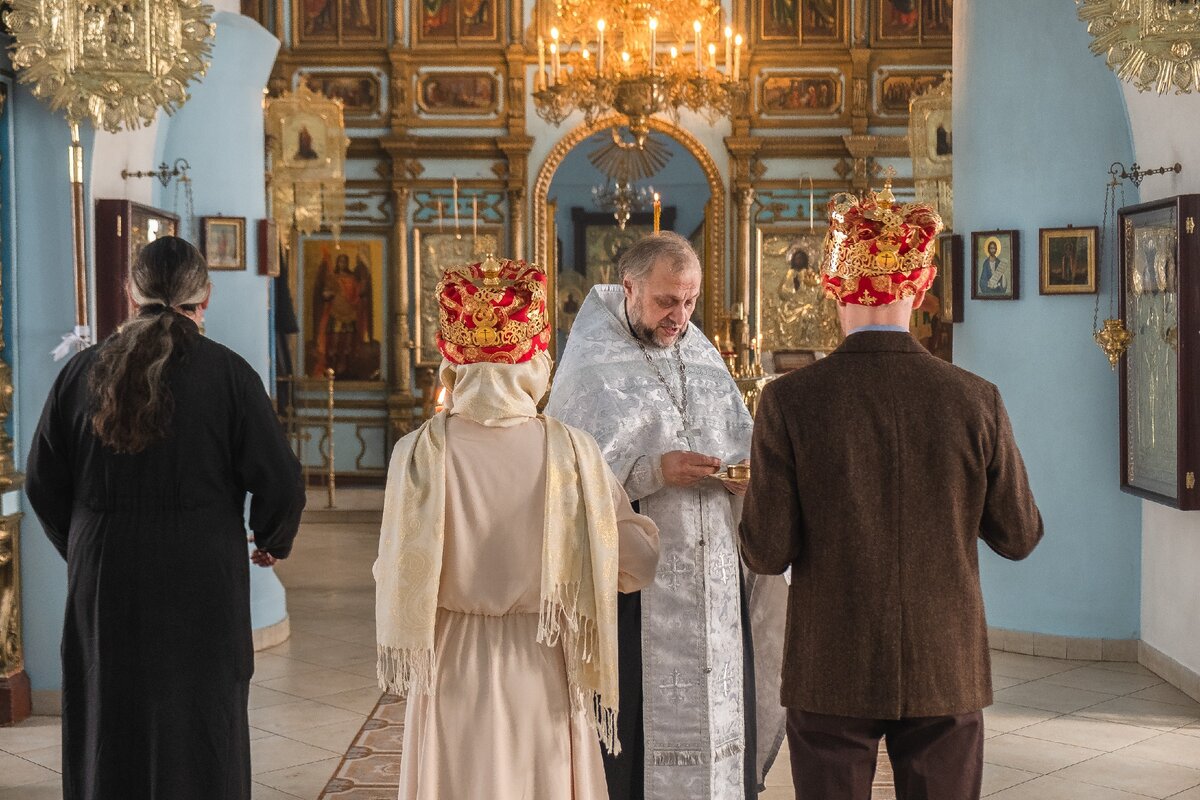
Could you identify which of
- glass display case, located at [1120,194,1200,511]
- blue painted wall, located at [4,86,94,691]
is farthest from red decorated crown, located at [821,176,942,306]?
blue painted wall, located at [4,86,94,691]

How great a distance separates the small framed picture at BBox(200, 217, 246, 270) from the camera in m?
7.00

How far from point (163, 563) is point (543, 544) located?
109cm

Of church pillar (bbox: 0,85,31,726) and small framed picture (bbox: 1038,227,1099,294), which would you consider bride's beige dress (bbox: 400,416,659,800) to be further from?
small framed picture (bbox: 1038,227,1099,294)

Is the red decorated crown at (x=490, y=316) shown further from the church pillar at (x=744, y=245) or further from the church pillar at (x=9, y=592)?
the church pillar at (x=744, y=245)

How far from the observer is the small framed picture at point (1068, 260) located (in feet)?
22.7

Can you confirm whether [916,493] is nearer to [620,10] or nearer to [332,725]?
[332,725]

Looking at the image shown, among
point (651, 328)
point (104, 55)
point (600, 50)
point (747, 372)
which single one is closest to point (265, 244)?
point (104, 55)

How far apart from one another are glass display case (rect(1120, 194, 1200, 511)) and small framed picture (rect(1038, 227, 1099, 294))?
29 cm

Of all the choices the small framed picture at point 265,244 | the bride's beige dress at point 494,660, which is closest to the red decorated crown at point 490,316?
the bride's beige dress at point 494,660

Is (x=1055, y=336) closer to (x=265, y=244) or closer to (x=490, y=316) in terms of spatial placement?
(x=265, y=244)

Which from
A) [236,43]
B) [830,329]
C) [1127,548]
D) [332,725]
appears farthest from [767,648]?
[830,329]

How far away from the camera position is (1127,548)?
7.07 meters

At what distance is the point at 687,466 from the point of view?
365cm

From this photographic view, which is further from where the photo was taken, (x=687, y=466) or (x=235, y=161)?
(x=235, y=161)
